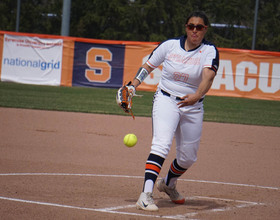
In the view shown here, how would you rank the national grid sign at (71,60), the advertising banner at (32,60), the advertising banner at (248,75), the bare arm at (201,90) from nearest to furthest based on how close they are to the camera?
1. the bare arm at (201,90)
2. the advertising banner at (248,75)
3. the national grid sign at (71,60)
4. the advertising banner at (32,60)

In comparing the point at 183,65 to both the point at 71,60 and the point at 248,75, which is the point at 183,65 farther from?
the point at 71,60

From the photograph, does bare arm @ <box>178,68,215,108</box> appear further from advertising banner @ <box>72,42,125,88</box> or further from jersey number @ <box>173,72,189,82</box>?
advertising banner @ <box>72,42,125,88</box>

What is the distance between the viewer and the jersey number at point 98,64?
22.8 metres

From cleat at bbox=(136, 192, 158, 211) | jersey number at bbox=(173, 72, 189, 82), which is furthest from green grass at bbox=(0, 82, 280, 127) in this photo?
cleat at bbox=(136, 192, 158, 211)

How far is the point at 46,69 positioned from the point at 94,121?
10168mm

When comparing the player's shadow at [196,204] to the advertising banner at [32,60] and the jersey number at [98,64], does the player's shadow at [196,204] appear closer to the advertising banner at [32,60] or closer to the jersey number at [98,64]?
the jersey number at [98,64]

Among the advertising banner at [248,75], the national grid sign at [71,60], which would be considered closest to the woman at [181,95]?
the advertising banner at [248,75]

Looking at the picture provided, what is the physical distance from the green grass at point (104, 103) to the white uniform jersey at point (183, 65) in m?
9.00

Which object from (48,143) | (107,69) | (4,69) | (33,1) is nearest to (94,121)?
(48,143)

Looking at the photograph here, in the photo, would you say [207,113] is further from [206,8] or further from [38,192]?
[206,8]

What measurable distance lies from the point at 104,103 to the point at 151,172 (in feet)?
39.7

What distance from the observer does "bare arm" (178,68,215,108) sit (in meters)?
5.79

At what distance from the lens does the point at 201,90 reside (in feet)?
19.0

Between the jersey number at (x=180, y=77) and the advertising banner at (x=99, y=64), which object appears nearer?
the jersey number at (x=180, y=77)
